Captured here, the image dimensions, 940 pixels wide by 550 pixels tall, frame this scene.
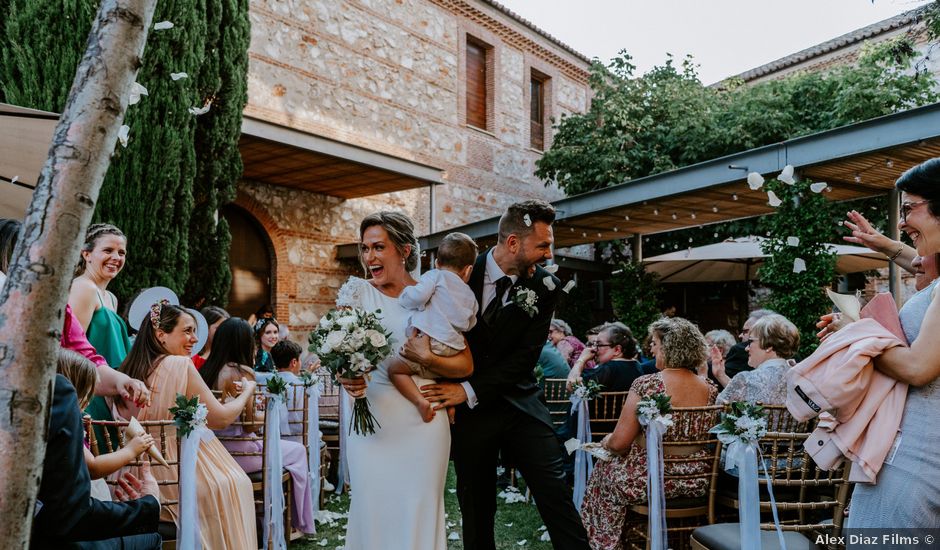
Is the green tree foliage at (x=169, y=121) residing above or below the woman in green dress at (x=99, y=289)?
above

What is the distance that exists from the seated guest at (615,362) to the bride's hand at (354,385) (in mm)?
2585

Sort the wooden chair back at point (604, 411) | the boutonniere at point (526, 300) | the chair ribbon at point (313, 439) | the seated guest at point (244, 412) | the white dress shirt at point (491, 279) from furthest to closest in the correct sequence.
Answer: the chair ribbon at point (313, 439) < the wooden chair back at point (604, 411) < the seated guest at point (244, 412) < the white dress shirt at point (491, 279) < the boutonniere at point (526, 300)

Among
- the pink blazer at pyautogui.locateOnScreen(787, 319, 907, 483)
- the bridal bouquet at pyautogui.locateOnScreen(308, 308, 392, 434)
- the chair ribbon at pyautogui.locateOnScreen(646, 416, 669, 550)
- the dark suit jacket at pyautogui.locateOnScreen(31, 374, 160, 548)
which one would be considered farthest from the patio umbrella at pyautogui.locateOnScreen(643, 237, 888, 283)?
the dark suit jacket at pyautogui.locateOnScreen(31, 374, 160, 548)

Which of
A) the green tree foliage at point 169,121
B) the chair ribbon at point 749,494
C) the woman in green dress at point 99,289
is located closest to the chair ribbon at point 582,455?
A: the chair ribbon at point 749,494

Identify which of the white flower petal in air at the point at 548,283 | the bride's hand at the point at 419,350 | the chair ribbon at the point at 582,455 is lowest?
the chair ribbon at the point at 582,455

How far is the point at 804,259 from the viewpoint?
856 cm

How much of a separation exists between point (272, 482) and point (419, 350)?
5.72 ft

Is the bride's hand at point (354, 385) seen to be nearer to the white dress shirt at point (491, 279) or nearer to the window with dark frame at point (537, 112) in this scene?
the white dress shirt at point (491, 279)

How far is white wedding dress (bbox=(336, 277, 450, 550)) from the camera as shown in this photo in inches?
112

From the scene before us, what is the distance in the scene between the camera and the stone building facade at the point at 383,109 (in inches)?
462

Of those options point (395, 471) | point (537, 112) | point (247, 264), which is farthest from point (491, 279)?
point (537, 112)

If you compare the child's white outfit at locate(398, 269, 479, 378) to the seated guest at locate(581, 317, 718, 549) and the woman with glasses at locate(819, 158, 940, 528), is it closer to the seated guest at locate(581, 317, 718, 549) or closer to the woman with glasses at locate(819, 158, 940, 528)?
the seated guest at locate(581, 317, 718, 549)

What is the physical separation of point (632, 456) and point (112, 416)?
9.50 feet

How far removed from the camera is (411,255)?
3152 mm
